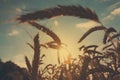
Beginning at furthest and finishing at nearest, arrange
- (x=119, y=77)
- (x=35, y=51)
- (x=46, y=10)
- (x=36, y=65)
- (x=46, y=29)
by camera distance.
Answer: (x=46, y=29) → (x=119, y=77) → (x=46, y=10) → (x=35, y=51) → (x=36, y=65)

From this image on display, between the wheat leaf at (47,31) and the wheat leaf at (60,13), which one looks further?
the wheat leaf at (47,31)

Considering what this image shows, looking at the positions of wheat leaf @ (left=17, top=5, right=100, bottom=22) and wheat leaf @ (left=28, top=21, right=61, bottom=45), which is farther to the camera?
wheat leaf @ (left=28, top=21, right=61, bottom=45)

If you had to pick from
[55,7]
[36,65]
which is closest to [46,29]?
[55,7]

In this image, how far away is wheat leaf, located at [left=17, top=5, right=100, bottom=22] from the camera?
283 cm

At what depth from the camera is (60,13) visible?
2.89 metres

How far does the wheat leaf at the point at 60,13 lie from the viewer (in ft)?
9.29

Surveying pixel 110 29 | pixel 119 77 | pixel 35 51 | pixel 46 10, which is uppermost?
pixel 46 10

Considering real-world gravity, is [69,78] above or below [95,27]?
below

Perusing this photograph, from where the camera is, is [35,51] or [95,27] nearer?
[35,51]

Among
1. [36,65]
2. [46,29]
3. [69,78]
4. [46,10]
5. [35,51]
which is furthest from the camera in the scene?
[69,78]

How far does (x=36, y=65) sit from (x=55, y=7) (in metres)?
0.79

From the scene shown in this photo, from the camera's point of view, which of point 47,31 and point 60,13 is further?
point 47,31

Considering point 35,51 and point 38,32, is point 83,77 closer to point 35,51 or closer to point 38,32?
point 35,51

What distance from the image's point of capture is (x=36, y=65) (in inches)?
101
